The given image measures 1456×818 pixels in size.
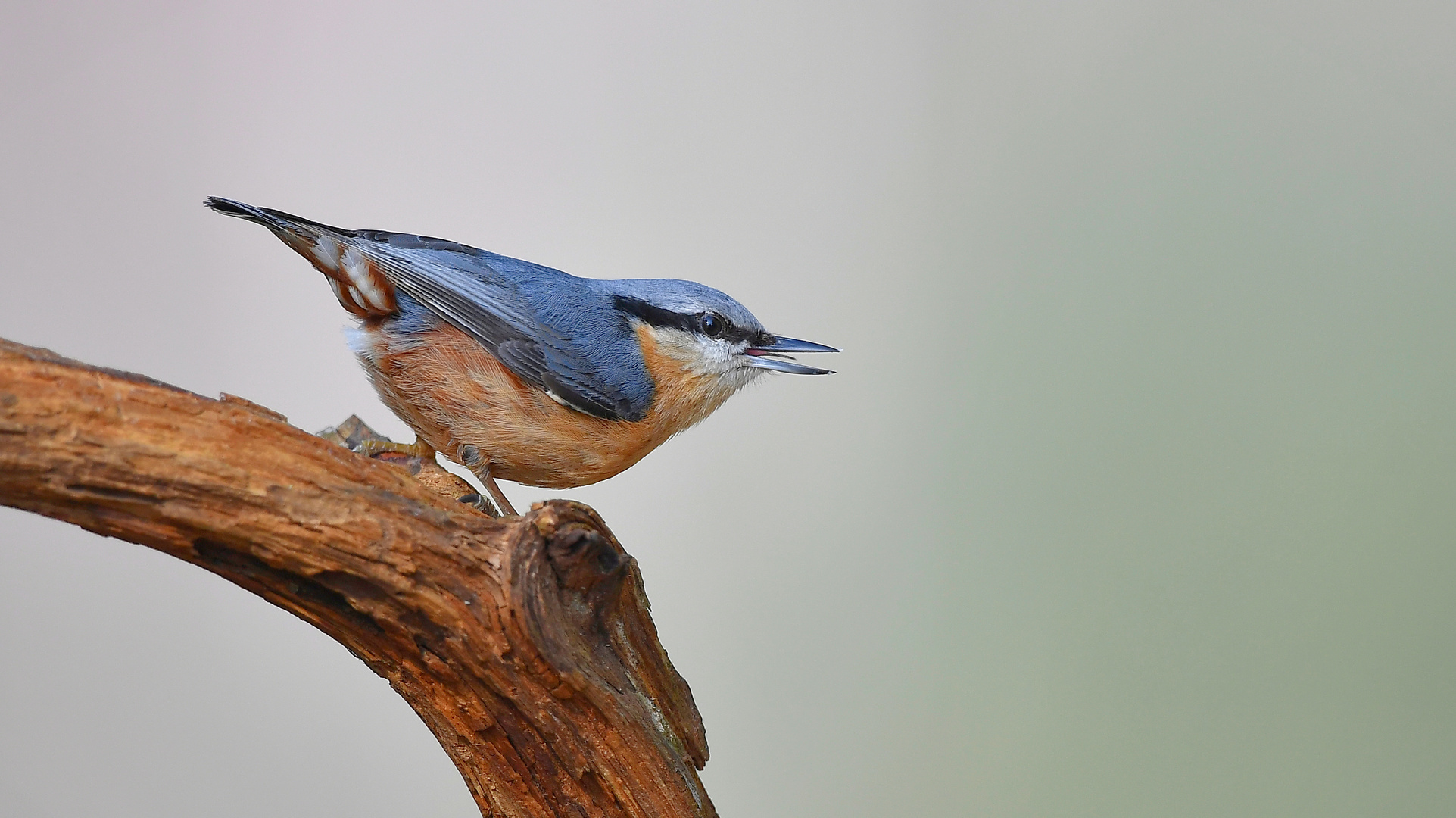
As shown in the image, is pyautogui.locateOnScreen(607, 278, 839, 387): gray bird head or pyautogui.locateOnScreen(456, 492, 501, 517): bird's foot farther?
pyautogui.locateOnScreen(607, 278, 839, 387): gray bird head

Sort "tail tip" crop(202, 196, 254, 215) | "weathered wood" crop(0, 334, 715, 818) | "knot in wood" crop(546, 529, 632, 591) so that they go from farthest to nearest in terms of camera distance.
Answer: "tail tip" crop(202, 196, 254, 215) < "knot in wood" crop(546, 529, 632, 591) < "weathered wood" crop(0, 334, 715, 818)

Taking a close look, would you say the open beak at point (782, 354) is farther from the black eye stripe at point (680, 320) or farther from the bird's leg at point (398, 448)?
the bird's leg at point (398, 448)

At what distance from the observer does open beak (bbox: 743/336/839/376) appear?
2.56m

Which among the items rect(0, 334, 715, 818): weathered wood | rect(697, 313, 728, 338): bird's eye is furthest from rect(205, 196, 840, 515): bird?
rect(0, 334, 715, 818): weathered wood

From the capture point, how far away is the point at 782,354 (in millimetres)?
2693

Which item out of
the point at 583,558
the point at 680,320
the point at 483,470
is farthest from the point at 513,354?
the point at 583,558

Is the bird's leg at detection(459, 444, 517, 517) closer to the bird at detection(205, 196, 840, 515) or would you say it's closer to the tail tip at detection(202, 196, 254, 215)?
the bird at detection(205, 196, 840, 515)

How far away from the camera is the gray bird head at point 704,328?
256 centimetres

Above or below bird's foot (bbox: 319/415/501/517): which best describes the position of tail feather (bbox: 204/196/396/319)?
above

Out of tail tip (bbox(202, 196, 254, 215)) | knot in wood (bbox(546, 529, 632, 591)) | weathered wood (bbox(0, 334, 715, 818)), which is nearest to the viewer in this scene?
weathered wood (bbox(0, 334, 715, 818))

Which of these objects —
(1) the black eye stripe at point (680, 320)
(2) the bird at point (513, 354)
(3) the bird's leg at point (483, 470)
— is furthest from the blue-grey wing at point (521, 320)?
(3) the bird's leg at point (483, 470)

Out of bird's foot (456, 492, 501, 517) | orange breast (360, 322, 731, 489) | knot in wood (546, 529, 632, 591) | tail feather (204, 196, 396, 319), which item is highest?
tail feather (204, 196, 396, 319)

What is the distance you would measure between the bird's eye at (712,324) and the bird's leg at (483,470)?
2.10 feet

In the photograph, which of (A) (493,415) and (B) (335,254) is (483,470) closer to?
(A) (493,415)
